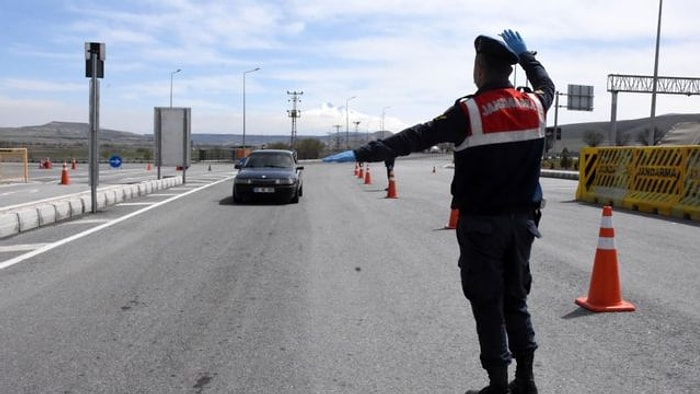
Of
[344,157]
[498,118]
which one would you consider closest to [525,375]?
[498,118]

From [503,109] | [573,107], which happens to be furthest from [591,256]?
[573,107]

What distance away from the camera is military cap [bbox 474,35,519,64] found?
12.1ft

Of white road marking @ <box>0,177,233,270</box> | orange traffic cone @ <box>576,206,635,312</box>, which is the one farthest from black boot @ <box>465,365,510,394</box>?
white road marking @ <box>0,177,233,270</box>

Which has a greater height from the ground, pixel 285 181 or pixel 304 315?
pixel 285 181

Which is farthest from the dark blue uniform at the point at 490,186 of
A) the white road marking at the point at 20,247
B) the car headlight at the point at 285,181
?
the car headlight at the point at 285,181

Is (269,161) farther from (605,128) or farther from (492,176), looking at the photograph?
(605,128)

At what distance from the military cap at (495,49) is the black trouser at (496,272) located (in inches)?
33.7

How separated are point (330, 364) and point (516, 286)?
1.56m

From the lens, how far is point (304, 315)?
6.08m

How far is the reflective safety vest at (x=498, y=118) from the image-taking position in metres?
3.61

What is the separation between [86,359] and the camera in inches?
189

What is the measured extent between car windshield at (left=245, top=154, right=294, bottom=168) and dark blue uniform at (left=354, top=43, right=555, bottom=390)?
1588cm

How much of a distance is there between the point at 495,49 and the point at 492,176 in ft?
2.24

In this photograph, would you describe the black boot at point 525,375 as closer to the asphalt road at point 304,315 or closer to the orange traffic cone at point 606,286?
the asphalt road at point 304,315
